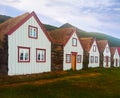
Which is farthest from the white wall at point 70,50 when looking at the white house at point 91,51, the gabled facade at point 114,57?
the gabled facade at point 114,57

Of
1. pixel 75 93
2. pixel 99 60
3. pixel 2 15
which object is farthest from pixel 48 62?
pixel 2 15

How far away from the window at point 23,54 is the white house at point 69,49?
7.43 m

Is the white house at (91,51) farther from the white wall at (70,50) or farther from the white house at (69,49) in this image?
the white house at (69,49)

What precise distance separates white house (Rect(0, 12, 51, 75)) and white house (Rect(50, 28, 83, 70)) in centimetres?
393

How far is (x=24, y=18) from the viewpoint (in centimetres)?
3073

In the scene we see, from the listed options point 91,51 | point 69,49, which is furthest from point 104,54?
point 69,49

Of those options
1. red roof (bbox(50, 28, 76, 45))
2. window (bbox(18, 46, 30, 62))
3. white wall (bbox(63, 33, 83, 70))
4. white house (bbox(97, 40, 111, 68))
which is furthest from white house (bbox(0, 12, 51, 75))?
white house (bbox(97, 40, 111, 68))

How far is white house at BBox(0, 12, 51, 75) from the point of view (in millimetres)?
28969

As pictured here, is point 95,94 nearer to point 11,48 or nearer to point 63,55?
point 11,48

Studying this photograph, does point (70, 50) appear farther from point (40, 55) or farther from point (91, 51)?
point (91, 51)

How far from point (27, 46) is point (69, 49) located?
1209 centimetres

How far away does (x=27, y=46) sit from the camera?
31094mm

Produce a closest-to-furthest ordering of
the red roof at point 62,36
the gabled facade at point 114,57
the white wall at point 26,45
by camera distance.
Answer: the white wall at point 26,45 → the red roof at point 62,36 → the gabled facade at point 114,57

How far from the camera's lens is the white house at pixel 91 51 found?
50438 millimetres
